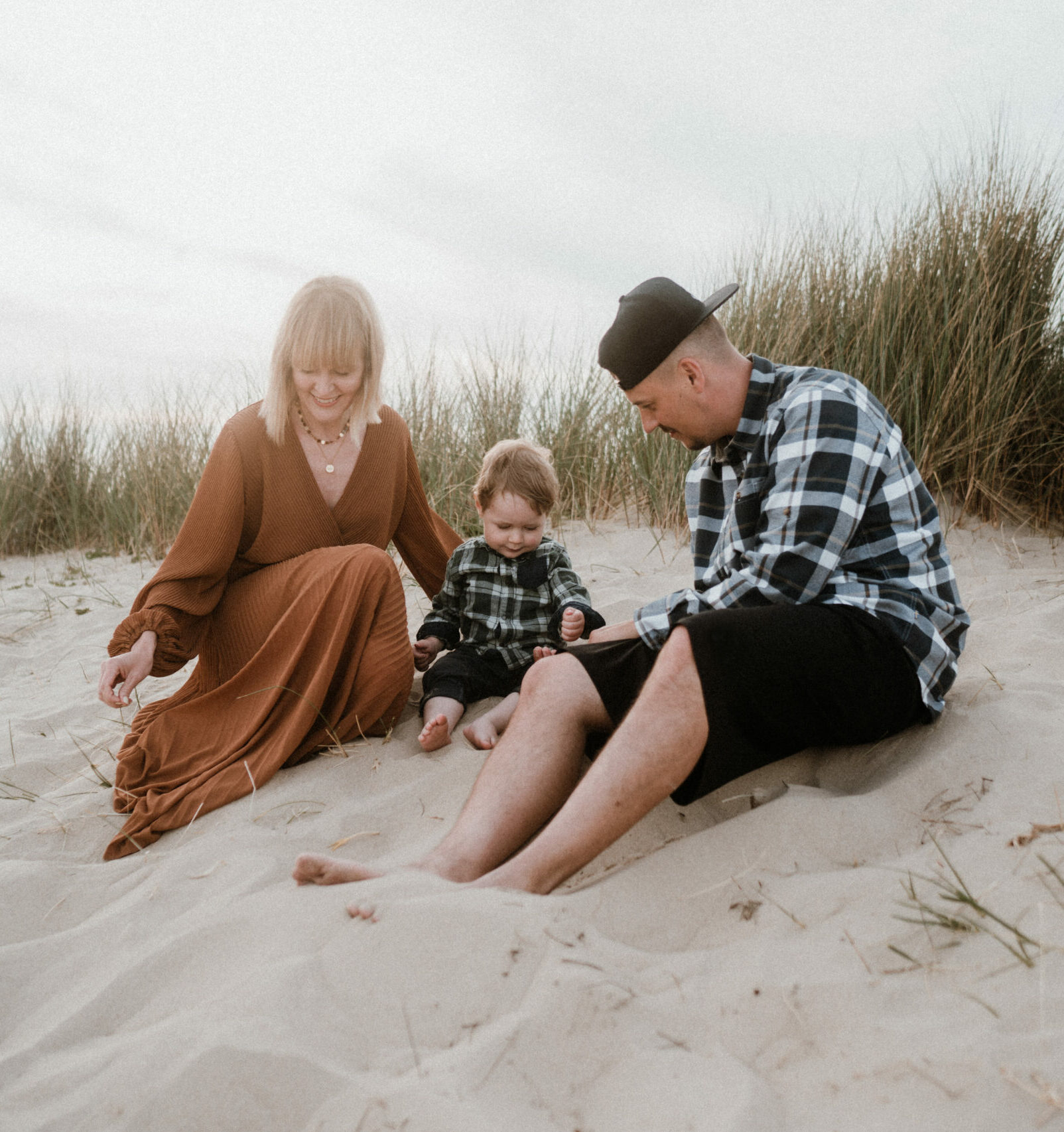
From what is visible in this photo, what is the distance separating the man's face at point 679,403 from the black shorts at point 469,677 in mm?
1053

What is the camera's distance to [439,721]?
2719 mm

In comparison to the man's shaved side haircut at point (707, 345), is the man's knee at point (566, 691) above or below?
below

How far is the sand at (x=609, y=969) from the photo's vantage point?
49.2 inches

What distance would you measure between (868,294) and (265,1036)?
4.93m

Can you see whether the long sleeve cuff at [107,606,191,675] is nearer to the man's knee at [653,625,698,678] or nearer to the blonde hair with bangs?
the blonde hair with bangs

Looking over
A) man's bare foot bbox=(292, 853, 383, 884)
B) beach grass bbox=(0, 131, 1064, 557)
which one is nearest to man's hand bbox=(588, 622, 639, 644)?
man's bare foot bbox=(292, 853, 383, 884)

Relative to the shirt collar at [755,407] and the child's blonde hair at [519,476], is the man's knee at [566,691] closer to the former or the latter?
the shirt collar at [755,407]

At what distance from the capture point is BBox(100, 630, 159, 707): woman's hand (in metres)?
2.54

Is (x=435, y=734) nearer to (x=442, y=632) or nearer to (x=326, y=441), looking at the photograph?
(x=442, y=632)

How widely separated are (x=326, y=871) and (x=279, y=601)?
47.7 inches

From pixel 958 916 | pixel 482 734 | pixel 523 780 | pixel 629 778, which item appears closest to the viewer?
pixel 958 916

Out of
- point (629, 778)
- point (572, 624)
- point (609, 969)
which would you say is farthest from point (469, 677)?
point (609, 969)

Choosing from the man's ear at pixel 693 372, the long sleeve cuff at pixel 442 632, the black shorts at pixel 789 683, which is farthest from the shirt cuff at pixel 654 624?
the long sleeve cuff at pixel 442 632

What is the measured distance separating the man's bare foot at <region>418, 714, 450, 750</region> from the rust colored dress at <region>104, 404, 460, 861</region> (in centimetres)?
27
